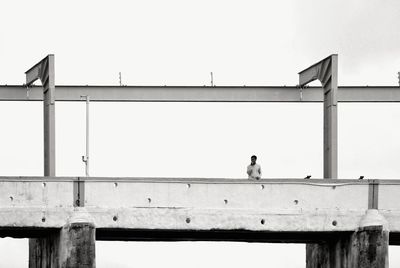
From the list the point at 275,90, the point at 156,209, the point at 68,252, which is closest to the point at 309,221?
the point at 156,209

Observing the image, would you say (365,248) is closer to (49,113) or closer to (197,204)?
(197,204)

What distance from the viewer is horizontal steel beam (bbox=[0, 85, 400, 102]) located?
39.1 metres

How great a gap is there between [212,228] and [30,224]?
157 inches

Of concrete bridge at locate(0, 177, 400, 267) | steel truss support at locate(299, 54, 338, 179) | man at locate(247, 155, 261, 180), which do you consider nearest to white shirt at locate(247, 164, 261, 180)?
man at locate(247, 155, 261, 180)

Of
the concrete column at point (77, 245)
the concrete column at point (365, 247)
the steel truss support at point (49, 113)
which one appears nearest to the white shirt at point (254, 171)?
the concrete column at point (365, 247)

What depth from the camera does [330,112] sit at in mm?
33188

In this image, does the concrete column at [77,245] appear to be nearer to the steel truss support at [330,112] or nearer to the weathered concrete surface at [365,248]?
the weathered concrete surface at [365,248]

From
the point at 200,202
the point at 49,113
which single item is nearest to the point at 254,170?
the point at 200,202

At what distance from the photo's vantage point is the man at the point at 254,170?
31.2 metres

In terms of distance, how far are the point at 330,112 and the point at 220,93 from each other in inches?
277

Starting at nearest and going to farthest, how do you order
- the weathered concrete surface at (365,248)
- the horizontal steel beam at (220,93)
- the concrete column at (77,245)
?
the concrete column at (77,245) < the weathered concrete surface at (365,248) < the horizontal steel beam at (220,93)

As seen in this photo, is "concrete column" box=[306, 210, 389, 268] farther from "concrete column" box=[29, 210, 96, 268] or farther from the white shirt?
"concrete column" box=[29, 210, 96, 268]

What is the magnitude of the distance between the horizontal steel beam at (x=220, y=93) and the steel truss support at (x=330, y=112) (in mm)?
5274

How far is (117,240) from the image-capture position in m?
33.2
